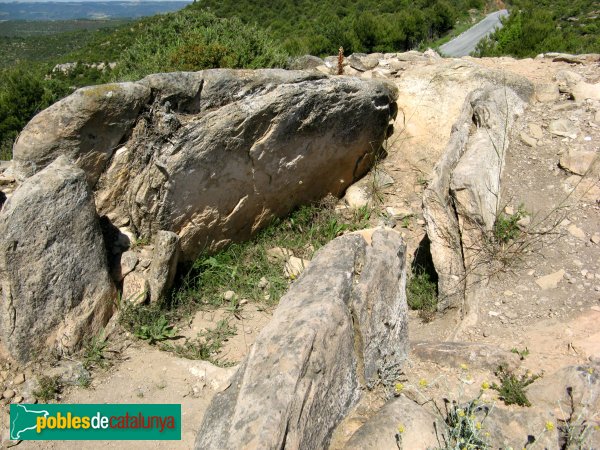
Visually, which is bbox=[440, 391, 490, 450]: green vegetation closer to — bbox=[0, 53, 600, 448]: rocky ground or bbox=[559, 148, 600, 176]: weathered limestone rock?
bbox=[0, 53, 600, 448]: rocky ground

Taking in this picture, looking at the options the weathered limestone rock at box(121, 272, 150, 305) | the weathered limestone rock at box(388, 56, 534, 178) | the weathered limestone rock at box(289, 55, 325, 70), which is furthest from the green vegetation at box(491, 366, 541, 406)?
the weathered limestone rock at box(289, 55, 325, 70)

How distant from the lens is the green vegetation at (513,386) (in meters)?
3.21

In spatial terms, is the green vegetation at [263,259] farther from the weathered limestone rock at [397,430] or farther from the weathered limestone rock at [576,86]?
the weathered limestone rock at [576,86]

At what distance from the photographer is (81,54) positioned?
32812 millimetres

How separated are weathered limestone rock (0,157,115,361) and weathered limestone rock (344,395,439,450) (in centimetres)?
255

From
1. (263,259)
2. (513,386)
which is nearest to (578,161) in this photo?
(513,386)

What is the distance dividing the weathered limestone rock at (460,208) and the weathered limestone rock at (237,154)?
5.09ft

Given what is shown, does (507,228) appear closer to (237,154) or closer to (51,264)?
(237,154)

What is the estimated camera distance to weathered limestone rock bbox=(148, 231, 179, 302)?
4.86m

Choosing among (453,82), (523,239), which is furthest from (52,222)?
(453,82)

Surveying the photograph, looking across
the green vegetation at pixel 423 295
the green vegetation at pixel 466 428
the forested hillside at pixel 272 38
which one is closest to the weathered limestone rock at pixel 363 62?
the forested hillside at pixel 272 38

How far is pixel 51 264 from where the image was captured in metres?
4.02

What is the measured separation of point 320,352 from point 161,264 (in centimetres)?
251

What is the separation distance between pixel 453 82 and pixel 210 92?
344cm
